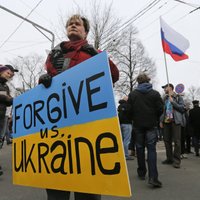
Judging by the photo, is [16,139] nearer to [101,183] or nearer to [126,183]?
[101,183]

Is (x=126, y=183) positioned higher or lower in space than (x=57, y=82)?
lower

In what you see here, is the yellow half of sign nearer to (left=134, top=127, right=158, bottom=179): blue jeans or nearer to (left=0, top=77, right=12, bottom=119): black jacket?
(left=0, top=77, right=12, bottom=119): black jacket

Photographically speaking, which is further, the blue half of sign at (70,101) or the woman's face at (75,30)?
the woman's face at (75,30)

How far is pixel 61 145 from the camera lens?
173 cm

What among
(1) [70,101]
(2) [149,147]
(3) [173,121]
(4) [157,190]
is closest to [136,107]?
(2) [149,147]

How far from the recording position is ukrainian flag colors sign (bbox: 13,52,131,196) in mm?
1428

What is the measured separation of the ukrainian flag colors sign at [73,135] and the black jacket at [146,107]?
275 centimetres

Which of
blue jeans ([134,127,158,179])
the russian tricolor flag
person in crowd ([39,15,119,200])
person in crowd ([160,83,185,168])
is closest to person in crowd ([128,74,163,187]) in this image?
blue jeans ([134,127,158,179])

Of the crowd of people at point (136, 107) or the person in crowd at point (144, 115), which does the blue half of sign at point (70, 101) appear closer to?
the crowd of people at point (136, 107)

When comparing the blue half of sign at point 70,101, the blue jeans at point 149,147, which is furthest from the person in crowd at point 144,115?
the blue half of sign at point 70,101

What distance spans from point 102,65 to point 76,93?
26 centimetres

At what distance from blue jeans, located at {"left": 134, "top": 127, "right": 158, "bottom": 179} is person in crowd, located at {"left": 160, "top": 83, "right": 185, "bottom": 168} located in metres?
1.36

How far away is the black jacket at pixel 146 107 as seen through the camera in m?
4.53

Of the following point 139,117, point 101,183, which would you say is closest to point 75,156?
point 101,183
